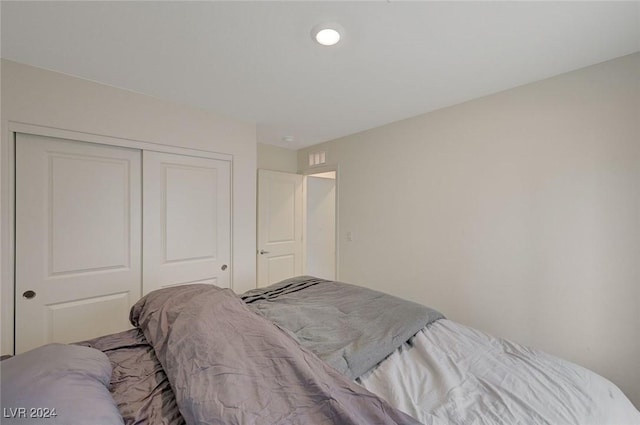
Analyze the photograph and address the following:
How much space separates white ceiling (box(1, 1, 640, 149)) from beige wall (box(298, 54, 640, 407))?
231mm

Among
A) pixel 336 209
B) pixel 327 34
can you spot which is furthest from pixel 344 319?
pixel 336 209

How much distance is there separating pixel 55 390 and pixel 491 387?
1446 mm

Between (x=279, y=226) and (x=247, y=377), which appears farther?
(x=279, y=226)

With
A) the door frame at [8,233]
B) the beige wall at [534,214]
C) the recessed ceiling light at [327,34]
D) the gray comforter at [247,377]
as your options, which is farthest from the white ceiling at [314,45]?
the gray comforter at [247,377]

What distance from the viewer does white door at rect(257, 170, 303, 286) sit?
11.4 feet

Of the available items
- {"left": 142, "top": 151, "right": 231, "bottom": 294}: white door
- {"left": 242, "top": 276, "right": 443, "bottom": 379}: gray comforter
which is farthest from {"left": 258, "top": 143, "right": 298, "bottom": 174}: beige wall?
{"left": 242, "top": 276, "right": 443, "bottom": 379}: gray comforter

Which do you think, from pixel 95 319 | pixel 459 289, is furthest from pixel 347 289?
pixel 95 319

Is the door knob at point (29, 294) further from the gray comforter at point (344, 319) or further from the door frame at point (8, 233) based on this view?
the gray comforter at point (344, 319)

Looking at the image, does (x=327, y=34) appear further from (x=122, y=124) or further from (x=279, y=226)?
(x=279, y=226)

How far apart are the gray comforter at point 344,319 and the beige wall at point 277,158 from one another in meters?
2.17

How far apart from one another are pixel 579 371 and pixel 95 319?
292 centimetres

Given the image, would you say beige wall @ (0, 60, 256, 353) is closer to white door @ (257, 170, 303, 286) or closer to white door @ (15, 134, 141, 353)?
white door @ (15, 134, 141, 353)

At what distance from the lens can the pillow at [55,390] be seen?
2.22 feet

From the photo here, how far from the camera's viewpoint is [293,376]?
0.91 metres
